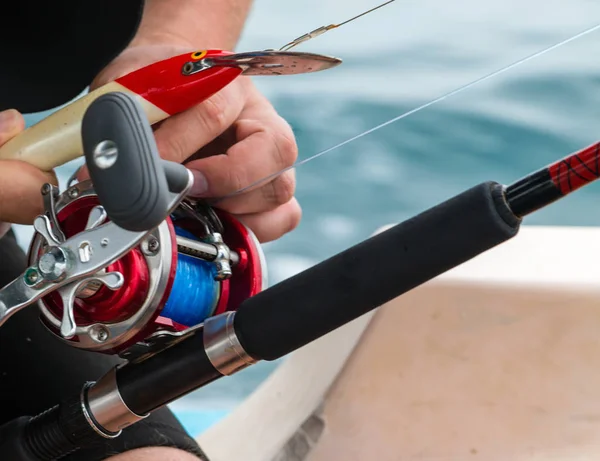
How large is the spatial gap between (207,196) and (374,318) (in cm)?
48

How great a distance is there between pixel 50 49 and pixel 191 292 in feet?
1.30

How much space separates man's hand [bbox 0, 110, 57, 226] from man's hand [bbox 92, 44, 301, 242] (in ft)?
0.33

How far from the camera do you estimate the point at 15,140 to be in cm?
75

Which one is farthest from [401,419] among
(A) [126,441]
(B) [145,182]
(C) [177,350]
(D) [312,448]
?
(B) [145,182]

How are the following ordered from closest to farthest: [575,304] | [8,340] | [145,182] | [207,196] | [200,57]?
[145,182]
[200,57]
[207,196]
[8,340]
[575,304]

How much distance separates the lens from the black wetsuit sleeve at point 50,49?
0.97 meters

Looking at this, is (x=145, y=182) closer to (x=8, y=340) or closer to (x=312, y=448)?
(x=8, y=340)

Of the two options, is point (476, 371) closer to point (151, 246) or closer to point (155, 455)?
point (155, 455)

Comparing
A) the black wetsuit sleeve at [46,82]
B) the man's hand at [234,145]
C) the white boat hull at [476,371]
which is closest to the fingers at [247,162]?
the man's hand at [234,145]

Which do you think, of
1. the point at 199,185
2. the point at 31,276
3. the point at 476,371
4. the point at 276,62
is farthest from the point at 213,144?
the point at 476,371

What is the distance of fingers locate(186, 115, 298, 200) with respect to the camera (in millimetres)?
796

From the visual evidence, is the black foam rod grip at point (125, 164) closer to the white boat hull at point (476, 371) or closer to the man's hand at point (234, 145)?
the man's hand at point (234, 145)

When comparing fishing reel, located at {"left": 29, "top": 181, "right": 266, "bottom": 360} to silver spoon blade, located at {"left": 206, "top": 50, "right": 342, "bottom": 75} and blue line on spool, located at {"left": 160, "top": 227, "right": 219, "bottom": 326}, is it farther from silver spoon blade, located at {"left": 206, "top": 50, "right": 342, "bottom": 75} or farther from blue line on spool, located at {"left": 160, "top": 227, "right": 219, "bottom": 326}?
silver spoon blade, located at {"left": 206, "top": 50, "right": 342, "bottom": 75}

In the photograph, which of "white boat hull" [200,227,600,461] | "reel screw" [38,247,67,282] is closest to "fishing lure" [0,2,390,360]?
"reel screw" [38,247,67,282]
